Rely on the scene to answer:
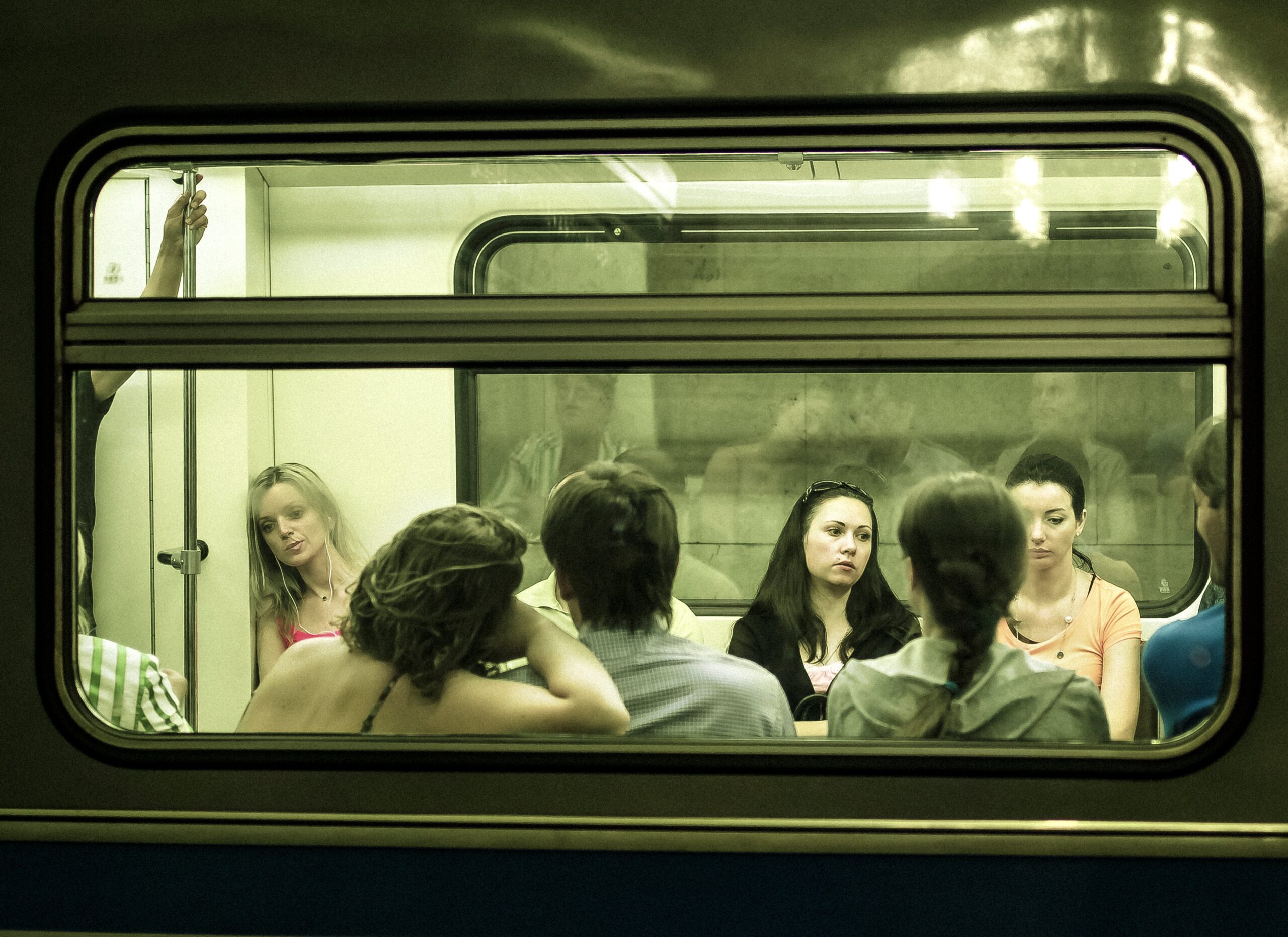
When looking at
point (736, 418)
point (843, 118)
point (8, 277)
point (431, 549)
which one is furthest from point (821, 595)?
point (8, 277)

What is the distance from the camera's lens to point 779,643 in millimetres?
2635

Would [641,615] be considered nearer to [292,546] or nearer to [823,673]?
[823,673]

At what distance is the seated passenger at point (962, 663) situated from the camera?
A: 176 centimetres

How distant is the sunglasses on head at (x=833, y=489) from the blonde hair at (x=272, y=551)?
40.1 inches

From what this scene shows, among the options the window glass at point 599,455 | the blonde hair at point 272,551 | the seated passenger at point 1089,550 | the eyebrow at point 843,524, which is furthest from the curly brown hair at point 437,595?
the seated passenger at point 1089,550

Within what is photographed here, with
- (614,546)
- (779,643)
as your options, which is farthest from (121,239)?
(779,643)

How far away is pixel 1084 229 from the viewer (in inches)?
97.0

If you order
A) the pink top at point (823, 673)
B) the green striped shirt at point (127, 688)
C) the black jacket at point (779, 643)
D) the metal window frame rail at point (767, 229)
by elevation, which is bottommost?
the pink top at point (823, 673)

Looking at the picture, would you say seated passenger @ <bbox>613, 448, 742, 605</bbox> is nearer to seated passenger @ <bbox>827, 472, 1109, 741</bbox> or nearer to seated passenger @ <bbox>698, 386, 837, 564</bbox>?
seated passenger @ <bbox>698, 386, 837, 564</bbox>

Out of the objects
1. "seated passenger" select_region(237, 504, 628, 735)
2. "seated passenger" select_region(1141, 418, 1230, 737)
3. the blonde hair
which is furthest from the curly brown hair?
"seated passenger" select_region(1141, 418, 1230, 737)

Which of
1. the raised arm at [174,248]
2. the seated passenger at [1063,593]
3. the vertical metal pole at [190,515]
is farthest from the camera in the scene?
the seated passenger at [1063,593]

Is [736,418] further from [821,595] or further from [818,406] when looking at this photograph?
[821,595]

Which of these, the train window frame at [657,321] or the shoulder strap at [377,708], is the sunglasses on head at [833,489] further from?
the shoulder strap at [377,708]

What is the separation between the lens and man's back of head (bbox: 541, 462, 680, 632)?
6.39 feet
